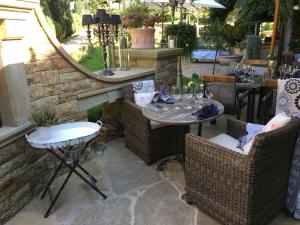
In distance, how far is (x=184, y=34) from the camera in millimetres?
4512

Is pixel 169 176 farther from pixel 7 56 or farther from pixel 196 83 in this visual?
pixel 7 56

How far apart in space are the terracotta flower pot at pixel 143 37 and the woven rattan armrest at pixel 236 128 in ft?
7.51

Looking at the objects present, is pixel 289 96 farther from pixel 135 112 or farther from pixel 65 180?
pixel 65 180

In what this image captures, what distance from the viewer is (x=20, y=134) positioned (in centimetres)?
230

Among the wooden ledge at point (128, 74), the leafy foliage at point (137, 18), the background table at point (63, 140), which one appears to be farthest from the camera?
the leafy foliage at point (137, 18)

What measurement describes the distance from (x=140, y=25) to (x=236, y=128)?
2473mm

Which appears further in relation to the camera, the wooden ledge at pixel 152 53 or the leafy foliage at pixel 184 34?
the leafy foliage at pixel 184 34

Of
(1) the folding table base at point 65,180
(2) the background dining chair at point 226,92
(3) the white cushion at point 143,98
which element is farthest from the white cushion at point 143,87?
(1) the folding table base at point 65,180

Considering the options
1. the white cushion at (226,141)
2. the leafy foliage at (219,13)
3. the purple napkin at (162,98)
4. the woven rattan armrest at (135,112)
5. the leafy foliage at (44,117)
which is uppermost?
the leafy foliage at (219,13)

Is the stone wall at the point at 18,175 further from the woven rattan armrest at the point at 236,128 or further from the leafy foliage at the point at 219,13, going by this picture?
the leafy foliage at the point at 219,13

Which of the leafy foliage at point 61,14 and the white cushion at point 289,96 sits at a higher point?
the leafy foliage at point 61,14

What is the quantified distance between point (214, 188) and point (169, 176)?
0.86 m

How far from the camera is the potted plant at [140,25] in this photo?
4.09m

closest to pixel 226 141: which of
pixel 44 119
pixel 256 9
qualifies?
pixel 44 119
